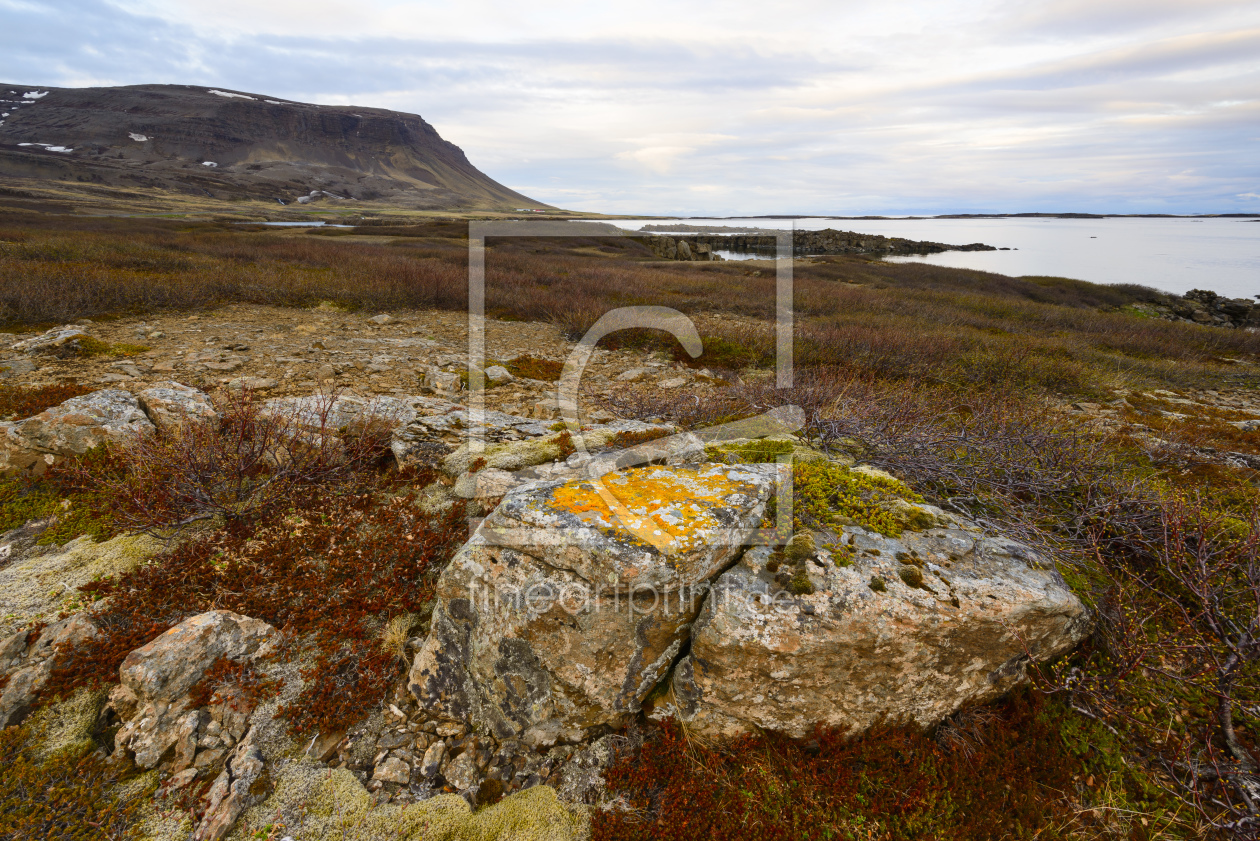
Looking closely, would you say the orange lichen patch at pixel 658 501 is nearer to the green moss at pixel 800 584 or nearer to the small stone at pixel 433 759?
the green moss at pixel 800 584

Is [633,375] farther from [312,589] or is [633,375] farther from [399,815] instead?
[399,815]

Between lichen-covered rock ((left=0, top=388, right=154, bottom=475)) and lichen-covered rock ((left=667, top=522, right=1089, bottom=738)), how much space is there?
5333mm

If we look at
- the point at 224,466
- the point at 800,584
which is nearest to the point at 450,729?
the point at 800,584

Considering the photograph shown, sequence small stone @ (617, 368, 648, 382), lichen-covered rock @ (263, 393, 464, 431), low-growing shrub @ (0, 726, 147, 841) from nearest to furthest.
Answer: low-growing shrub @ (0, 726, 147, 841) → lichen-covered rock @ (263, 393, 464, 431) → small stone @ (617, 368, 648, 382)

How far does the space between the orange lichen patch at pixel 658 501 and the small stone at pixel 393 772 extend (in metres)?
1.52

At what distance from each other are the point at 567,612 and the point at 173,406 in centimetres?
499

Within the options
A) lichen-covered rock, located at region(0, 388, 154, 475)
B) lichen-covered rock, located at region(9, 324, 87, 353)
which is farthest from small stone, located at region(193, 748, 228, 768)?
lichen-covered rock, located at region(9, 324, 87, 353)

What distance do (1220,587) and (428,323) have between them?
12730 mm

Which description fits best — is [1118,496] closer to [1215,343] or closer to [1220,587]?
[1220,587]

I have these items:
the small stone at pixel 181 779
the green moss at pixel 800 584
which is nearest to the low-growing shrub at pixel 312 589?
the small stone at pixel 181 779

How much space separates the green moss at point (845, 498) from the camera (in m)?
2.93

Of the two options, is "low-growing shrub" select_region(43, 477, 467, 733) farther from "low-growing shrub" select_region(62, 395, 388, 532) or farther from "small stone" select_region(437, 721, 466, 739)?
"small stone" select_region(437, 721, 466, 739)

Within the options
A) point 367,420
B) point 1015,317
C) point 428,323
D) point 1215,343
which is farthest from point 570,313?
point 1215,343

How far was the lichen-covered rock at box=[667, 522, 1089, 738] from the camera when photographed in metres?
2.44
